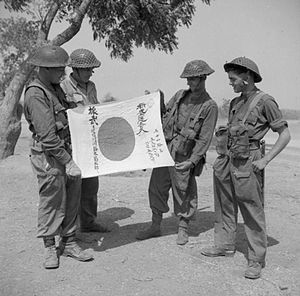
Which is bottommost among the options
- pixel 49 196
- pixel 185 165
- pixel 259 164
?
pixel 49 196

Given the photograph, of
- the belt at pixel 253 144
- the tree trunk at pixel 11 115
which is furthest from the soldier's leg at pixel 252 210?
the tree trunk at pixel 11 115

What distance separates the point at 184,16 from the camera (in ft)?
38.7

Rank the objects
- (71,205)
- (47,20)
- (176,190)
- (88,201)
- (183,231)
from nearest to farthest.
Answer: (71,205) < (176,190) < (183,231) < (88,201) < (47,20)

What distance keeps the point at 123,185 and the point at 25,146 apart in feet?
23.5

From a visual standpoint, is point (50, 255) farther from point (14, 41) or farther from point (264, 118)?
point (14, 41)

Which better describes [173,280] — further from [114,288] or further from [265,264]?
[265,264]

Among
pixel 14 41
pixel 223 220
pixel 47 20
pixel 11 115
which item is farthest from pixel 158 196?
pixel 14 41

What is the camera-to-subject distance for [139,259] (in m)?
4.68

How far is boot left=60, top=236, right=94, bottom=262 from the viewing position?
461 cm

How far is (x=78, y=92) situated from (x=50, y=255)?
1655 millimetres

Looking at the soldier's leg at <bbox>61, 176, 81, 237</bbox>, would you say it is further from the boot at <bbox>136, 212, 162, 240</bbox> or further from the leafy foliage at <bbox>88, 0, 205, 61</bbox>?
the leafy foliage at <bbox>88, 0, 205, 61</bbox>

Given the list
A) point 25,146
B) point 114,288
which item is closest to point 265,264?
point 114,288

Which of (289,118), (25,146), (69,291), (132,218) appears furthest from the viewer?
(289,118)

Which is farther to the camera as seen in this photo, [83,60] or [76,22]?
[76,22]
